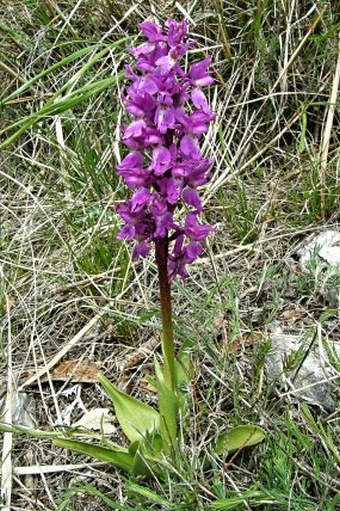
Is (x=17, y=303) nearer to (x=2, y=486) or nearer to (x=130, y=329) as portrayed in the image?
(x=130, y=329)

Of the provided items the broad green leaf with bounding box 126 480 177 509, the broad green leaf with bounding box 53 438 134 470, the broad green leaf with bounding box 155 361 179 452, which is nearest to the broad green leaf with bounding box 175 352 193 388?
the broad green leaf with bounding box 155 361 179 452

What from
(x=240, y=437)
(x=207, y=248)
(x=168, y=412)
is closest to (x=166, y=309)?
(x=168, y=412)

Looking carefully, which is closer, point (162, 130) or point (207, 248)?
point (162, 130)

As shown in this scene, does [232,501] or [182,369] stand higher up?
[182,369]

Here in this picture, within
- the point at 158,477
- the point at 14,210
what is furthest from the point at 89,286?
the point at 158,477

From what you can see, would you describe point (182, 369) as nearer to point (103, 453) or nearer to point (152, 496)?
point (103, 453)

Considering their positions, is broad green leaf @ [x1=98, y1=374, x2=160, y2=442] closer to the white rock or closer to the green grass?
the green grass

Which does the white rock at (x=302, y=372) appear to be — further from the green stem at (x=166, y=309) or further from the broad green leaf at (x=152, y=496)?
the broad green leaf at (x=152, y=496)
